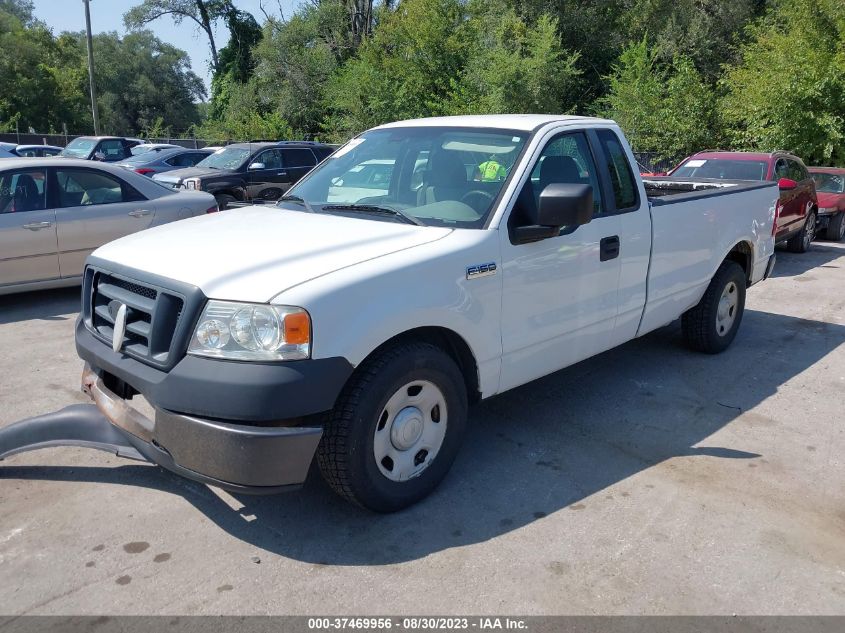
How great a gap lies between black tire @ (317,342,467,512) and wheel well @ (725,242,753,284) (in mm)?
3803

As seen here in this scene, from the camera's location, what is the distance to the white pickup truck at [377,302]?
318 cm

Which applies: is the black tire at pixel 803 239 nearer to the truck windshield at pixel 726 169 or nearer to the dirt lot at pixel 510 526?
the truck windshield at pixel 726 169

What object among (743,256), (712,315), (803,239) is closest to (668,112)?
(803,239)

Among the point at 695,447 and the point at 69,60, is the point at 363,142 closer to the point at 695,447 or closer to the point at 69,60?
the point at 695,447

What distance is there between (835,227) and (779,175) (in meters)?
3.66

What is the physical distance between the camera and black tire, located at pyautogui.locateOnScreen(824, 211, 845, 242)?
14.4 meters

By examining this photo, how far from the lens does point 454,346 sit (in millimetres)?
3971

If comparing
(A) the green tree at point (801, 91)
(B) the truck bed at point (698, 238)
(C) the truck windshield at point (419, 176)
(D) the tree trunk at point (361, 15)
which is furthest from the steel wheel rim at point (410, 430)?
(D) the tree trunk at point (361, 15)

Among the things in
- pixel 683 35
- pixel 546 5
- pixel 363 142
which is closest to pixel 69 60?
pixel 546 5

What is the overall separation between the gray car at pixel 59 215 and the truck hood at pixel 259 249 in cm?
412

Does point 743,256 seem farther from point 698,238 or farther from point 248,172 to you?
point 248,172

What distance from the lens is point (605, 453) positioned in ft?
15.0

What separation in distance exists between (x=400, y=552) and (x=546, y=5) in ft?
92.8

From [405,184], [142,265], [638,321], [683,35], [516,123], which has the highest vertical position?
[683,35]
